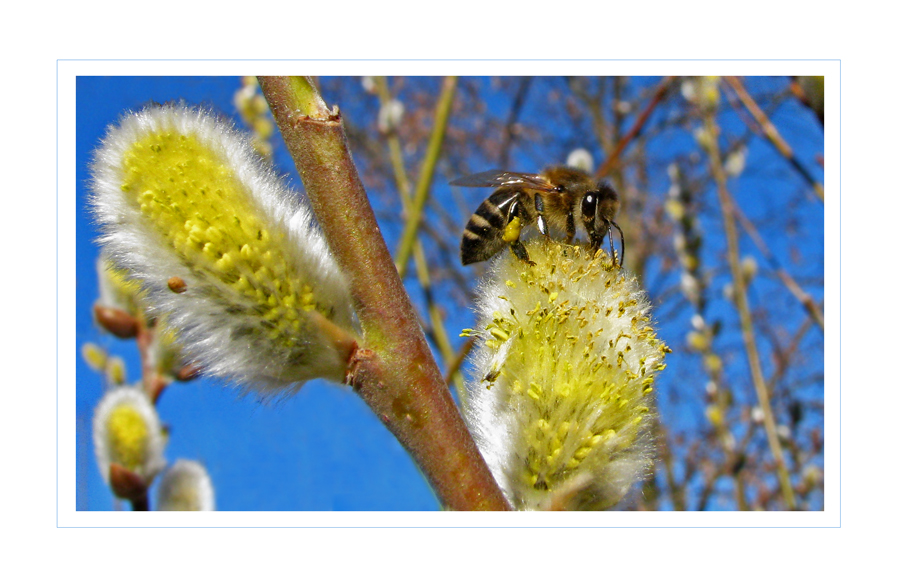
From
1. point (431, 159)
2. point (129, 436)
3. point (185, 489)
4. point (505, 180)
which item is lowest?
point (185, 489)

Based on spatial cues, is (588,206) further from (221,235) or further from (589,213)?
(221,235)

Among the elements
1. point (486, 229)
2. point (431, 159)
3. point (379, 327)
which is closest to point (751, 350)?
point (431, 159)

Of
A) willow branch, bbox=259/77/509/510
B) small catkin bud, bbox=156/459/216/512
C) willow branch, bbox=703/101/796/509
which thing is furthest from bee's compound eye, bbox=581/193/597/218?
small catkin bud, bbox=156/459/216/512

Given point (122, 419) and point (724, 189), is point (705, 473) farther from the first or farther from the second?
point (122, 419)

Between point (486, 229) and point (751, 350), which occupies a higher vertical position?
point (486, 229)

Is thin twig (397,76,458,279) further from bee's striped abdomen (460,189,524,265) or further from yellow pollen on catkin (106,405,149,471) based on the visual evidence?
yellow pollen on catkin (106,405,149,471)
